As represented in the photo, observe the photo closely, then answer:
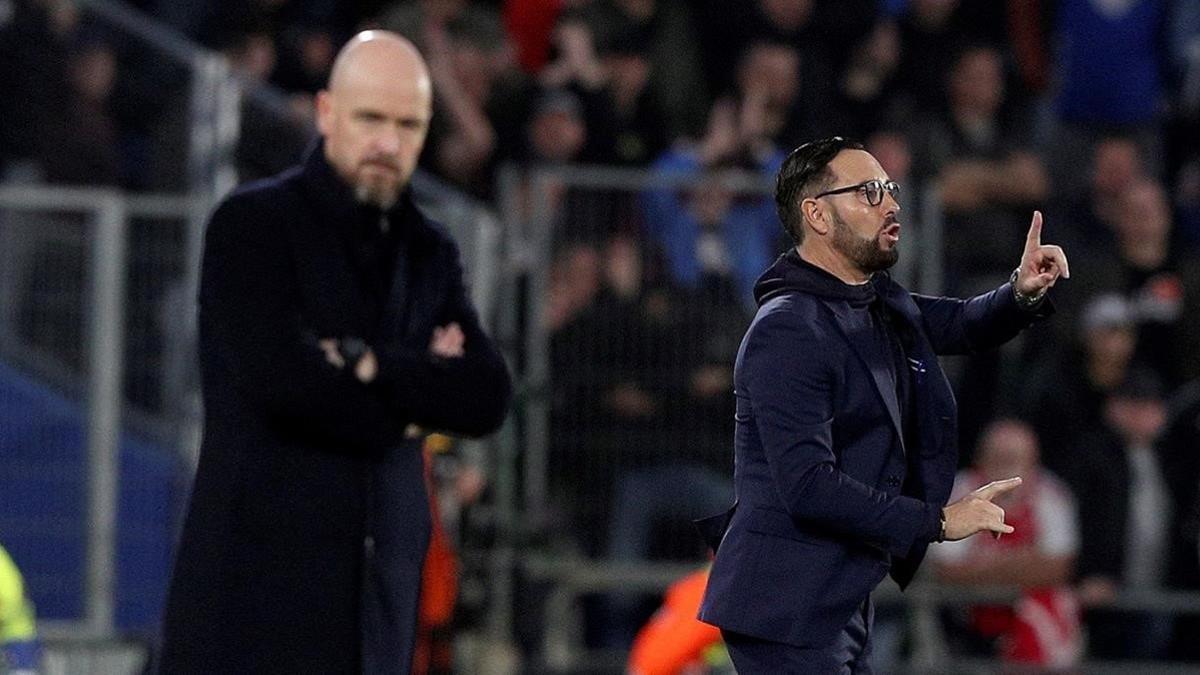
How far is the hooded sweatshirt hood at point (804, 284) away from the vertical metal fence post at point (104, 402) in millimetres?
4542

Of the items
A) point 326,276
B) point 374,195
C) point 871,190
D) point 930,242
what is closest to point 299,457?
point 326,276

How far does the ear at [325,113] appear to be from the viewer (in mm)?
5895

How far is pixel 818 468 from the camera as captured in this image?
15.9 feet

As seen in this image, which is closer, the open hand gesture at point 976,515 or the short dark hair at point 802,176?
the open hand gesture at point 976,515

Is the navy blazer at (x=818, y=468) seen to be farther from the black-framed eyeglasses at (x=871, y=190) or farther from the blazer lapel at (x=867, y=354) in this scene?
the black-framed eyeglasses at (x=871, y=190)

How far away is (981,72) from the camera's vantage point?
1247 centimetres

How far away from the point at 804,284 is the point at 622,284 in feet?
17.0

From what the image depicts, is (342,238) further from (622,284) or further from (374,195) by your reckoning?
(622,284)

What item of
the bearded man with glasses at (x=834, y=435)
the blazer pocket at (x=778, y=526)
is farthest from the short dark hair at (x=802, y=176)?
the blazer pocket at (x=778, y=526)

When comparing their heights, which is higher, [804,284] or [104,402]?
A: [804,284]

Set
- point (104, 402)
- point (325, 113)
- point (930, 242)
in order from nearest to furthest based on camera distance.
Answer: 1. point (325, 113)
2. point (104, 402)
3. point (930, 242)

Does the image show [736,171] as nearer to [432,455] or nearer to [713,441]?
[713,441]

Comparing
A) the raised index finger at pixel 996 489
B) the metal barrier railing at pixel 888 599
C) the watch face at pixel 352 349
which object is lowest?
the metal barrier railing at pixel 888 599

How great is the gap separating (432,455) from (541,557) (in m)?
0.90
